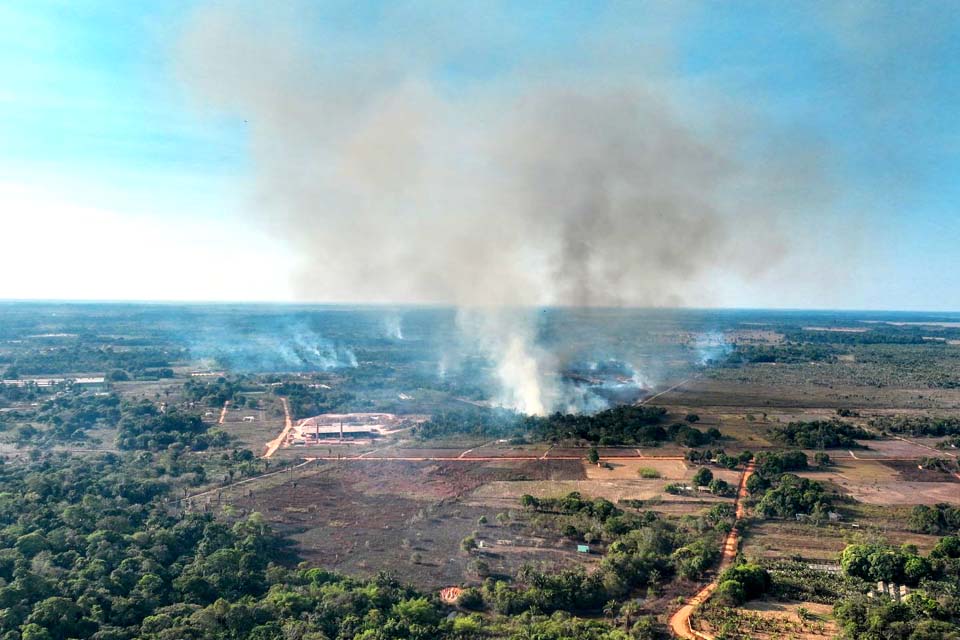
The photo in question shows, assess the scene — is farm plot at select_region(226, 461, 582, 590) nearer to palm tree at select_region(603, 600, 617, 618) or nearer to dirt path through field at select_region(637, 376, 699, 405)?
palm tree at select_region(603, 600, 617, 618)

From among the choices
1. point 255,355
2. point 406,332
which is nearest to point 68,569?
point 255,355

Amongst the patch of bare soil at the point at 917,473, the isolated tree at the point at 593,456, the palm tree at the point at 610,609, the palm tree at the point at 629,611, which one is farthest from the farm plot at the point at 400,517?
the patch of bare soil at the point at 917,473

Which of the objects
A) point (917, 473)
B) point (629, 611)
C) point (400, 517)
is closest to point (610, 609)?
point (629, 611)

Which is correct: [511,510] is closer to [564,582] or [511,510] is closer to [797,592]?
[564,582]

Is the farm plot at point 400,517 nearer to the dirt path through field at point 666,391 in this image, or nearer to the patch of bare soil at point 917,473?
the patch of bare soil at point 917,473

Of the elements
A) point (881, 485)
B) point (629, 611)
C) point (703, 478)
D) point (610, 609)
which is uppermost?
point (703, 478)

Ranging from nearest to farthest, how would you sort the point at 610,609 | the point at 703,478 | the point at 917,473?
the point at 610,609, the point at 703,478, the point at 917,473

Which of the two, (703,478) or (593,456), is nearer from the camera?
(703,478)

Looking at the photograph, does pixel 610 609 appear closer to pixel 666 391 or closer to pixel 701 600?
pixel 701 600

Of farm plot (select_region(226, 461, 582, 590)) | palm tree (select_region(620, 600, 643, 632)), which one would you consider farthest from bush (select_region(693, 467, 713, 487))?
palm tree (select_region(620, 600, 643, 632))
